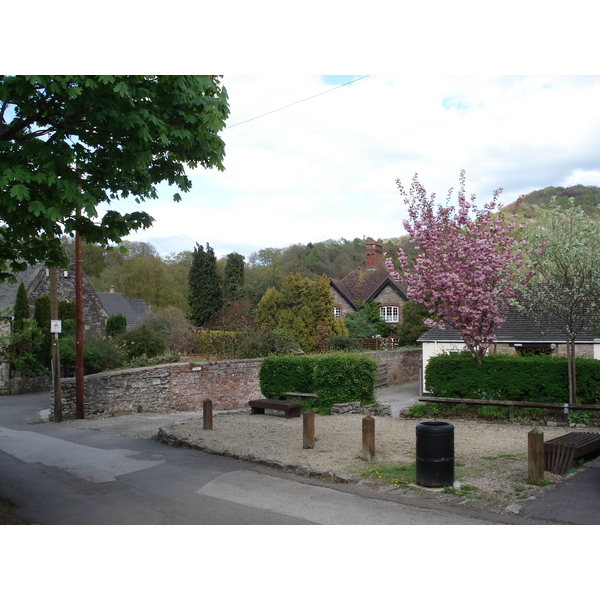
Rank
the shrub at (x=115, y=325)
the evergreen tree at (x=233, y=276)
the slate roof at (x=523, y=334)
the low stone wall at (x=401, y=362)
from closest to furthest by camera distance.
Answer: the slate roof at (x=523, y=334) → the low stone wall at (x=401, y=362) → the shrub at (x=115, y=325) → the evergreen tree at (x=233, y=276)

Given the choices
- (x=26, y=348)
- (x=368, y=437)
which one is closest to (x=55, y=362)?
(x=26, y=348)

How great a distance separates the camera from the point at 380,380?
2792cm

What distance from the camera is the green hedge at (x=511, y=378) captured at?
1344 centimetres

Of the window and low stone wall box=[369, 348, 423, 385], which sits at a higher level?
the window

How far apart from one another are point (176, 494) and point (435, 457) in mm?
3692

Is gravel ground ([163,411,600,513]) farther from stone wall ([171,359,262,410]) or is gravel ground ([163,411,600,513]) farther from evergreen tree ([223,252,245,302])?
evergreen tree ([223,252,245,302])

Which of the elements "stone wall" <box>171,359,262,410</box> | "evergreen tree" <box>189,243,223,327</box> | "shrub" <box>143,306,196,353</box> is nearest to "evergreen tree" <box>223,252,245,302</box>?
"evergreen tree" <box>189,243,223,327</box>

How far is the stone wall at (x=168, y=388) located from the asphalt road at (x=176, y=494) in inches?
234

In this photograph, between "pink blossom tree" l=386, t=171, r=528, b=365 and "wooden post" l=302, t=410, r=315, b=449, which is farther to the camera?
"pink blossom tree" l=386, t=171, r=528, b=365

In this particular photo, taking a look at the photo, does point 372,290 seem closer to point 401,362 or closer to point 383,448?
point 401,362

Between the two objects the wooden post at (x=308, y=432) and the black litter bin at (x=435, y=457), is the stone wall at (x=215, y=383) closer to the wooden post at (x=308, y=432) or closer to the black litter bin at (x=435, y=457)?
the wooden post at (x=308, y=432)

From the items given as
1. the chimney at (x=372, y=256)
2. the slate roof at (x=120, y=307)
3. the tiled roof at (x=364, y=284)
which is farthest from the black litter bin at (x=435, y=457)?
the chimney at (x=372, y=256)

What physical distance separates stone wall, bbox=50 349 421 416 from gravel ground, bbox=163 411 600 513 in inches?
157

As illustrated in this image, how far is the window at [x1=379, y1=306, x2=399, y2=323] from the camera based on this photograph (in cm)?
4350
